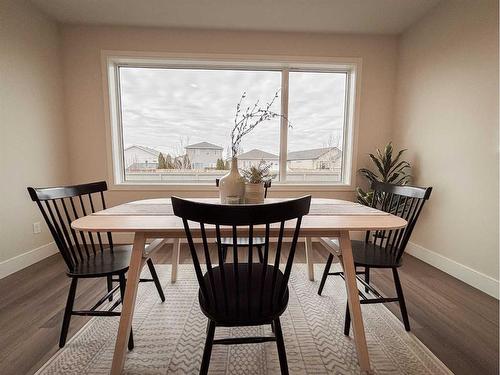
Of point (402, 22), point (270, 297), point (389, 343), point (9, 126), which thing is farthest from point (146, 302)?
point (402, 22)

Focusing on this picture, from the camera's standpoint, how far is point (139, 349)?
136 cm

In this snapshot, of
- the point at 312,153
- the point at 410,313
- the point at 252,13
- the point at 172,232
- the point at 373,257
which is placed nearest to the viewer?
the point at 172,232

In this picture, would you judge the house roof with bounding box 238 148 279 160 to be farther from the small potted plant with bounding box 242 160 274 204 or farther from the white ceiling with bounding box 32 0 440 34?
the small potted plant with bounding box 242 160 274 204

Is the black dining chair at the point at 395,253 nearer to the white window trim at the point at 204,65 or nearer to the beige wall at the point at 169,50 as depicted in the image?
the white window trim at the point at 204,65

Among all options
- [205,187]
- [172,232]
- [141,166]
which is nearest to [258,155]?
[205,187]

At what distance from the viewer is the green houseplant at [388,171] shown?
8.94 ft

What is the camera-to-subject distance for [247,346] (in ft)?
4.53

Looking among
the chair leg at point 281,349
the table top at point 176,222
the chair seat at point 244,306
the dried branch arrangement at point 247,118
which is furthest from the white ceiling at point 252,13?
the chair leg at point 281,349

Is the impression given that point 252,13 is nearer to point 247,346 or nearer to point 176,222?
point 176,222

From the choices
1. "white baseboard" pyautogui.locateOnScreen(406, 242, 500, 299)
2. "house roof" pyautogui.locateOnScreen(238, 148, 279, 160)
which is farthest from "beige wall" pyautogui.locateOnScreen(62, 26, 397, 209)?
"white baseboard" pyautogui.locateOnScreen(406, 242, 500, 299)

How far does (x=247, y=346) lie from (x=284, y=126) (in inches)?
96.8

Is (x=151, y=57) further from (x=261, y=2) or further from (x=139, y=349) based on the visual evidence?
(x=139, y=349)

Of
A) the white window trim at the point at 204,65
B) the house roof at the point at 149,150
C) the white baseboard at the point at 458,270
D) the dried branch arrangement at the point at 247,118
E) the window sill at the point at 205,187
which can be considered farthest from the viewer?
the house roof at the point at 149,150

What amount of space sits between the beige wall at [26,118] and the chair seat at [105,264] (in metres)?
1.42
